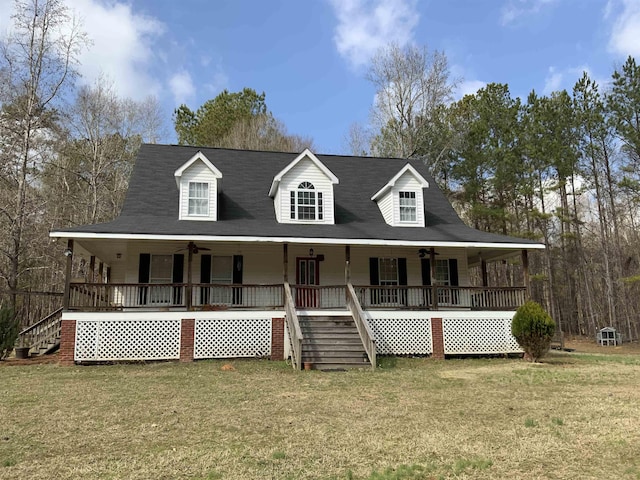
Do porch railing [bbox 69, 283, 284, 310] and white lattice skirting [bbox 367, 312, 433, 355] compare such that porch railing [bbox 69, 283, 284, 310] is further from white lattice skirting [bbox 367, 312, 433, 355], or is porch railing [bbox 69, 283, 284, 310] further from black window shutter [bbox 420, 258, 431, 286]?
black window shutter [bbox 420, 258, 431, 286]

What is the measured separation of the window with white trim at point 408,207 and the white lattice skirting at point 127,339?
924 centimetres

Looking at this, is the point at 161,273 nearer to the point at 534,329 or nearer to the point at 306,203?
the point at 306,203

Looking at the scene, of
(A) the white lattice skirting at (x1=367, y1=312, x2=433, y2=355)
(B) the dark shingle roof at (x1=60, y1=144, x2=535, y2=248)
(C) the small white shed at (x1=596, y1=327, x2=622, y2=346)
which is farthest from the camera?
(C) the small white shed at (x1=596, y1=327, x2=622, y2=346)

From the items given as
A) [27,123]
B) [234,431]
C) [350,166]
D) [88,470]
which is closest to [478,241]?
[350,166]

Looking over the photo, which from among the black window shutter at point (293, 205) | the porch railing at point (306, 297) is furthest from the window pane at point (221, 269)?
the black window shutter at point (293, 205)

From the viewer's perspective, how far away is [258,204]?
61.5 ft

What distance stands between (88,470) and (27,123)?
19.6 m

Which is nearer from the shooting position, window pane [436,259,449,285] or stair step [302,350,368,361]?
stair step [302,350,368,361]

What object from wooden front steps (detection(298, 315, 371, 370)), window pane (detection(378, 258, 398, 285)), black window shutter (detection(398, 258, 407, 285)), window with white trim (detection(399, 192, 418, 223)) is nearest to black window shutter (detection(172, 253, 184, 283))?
wooden front steps (detection(298, 315, 371, 370))

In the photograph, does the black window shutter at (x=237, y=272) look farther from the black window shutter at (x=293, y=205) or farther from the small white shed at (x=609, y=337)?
the small white shed at (x=609, y=337)

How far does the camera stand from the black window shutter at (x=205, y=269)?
17.2 metres

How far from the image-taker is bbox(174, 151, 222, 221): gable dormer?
1702cm

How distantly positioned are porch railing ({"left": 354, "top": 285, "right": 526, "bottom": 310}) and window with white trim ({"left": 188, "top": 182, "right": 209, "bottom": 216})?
604cm

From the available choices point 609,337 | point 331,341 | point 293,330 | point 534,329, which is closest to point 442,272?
Answer: point 534,329
